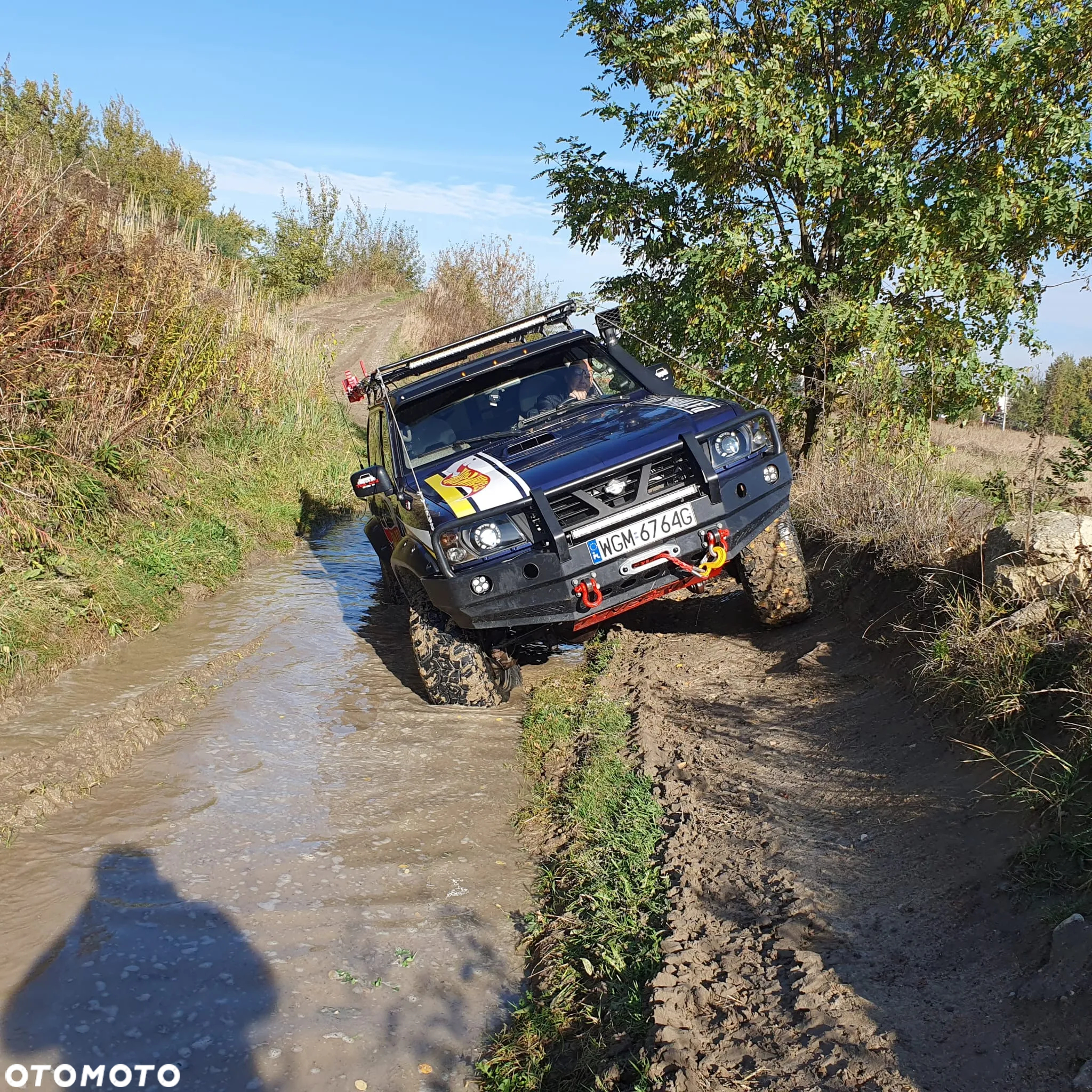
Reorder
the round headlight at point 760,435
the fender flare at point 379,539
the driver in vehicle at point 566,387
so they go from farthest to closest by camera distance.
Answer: the fender flare at point 379,539 < the driver in vehicle at point 566,387 < the round headlight at point 760,435

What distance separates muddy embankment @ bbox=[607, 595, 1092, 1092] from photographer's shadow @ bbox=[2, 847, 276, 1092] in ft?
4.19

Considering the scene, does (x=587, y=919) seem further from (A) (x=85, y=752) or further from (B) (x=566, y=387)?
(B) (x=566, y=387)

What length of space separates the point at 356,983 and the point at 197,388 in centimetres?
829

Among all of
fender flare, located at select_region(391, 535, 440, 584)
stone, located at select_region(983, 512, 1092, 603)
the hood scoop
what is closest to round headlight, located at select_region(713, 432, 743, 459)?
the hood scoop

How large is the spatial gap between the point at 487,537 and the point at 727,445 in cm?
144

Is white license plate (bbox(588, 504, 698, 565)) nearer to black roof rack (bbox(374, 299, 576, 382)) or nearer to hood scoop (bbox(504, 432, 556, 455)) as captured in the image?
hood scoop (bbox(504, 432, 556, 455))

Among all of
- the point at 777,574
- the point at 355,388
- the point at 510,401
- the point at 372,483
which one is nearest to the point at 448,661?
the point at 372,483

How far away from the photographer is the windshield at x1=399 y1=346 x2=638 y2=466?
239 inches

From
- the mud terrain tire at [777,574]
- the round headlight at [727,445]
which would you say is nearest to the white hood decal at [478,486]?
the round headlight at [727,445]

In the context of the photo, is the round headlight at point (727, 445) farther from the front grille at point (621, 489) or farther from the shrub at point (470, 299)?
the shrub at point (470, 299)

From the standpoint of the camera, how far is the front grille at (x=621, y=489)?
4910 millimetres

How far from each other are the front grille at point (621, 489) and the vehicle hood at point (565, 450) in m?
0.08

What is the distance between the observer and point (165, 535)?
8.62 m

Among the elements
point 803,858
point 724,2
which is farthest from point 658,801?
point 724,2
